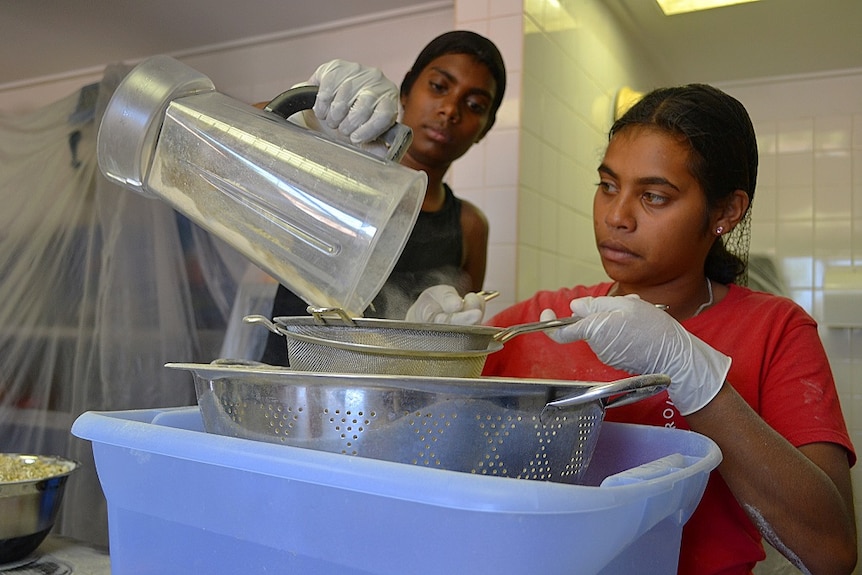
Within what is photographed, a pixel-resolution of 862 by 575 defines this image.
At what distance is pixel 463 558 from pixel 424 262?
40.0 inches

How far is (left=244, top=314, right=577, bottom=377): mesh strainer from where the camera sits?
573 mm

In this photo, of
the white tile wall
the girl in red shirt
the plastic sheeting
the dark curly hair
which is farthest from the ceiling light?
the plastic sheeting

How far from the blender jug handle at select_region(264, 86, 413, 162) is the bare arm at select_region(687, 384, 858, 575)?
40 centimetres

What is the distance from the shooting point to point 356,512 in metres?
A: 0.43

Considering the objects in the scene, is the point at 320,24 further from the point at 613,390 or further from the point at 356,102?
the point at 613,390

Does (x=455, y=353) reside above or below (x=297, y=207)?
below

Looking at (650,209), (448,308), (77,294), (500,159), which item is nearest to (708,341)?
(650,209)

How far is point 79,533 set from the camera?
152 cm

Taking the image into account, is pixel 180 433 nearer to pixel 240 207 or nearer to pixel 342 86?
pixel 240 207

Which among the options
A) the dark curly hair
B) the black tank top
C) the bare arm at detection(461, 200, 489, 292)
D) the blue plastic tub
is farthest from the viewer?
the bare arm at detection(461, 200, 489, 292)

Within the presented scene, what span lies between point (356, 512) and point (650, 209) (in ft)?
2.19

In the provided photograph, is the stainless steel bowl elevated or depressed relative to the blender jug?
depressed

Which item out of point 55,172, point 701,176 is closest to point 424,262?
point 701,176

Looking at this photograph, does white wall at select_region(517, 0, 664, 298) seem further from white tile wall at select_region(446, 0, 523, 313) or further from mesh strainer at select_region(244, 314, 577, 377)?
mesh strainer at select_region(244, 314, 577, 377)
